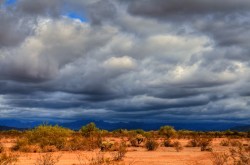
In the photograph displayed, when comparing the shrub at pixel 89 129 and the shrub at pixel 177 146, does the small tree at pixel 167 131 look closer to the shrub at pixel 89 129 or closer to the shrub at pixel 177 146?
the shrub at pixel 89 129

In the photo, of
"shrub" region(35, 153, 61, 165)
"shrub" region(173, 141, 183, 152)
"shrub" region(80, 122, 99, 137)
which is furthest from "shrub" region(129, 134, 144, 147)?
"shrub" region(35, 153, 61, 165)

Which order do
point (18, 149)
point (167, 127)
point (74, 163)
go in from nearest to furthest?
1. point (74, 163)
2. point (18, 149)
3. point (167, 127)

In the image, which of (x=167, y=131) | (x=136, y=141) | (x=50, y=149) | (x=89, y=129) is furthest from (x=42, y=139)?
(x=167, y=131)

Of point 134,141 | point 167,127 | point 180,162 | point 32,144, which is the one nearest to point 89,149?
point 32,144

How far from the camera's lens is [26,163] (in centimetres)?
2894

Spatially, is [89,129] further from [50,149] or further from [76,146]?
[50,149]

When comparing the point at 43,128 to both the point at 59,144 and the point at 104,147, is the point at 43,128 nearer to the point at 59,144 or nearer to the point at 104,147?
the point at 59,144

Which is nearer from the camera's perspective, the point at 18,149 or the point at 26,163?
the point at 26,163

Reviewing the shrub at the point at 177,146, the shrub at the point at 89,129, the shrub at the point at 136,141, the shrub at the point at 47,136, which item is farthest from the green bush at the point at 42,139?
the shrub at the point at 89,129

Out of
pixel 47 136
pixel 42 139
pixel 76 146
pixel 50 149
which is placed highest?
pixel 47 136

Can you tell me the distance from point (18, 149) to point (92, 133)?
24849 millimetres

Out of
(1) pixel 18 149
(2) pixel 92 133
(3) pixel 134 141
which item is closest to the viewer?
(1) pixel 18 149

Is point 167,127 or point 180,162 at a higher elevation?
point 167,127

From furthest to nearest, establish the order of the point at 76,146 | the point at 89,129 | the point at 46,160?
the point at 89,129 → the point at 76,146 → the point at 46,160
